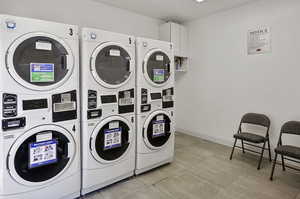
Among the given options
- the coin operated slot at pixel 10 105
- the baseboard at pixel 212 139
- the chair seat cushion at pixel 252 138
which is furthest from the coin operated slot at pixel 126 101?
the baseboard at pixel 212 139

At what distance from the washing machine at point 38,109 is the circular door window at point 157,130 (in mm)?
929

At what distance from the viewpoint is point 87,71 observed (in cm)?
196

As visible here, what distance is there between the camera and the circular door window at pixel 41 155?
5.32 feet

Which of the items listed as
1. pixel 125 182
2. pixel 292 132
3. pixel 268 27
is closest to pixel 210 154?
pixel 292 132

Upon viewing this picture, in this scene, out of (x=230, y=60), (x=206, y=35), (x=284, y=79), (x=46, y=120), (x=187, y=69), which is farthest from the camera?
(x=187, y=69)

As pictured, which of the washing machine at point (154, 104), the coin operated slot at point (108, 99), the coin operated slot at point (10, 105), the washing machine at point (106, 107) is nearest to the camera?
the coin operated slot at point (10, 105)

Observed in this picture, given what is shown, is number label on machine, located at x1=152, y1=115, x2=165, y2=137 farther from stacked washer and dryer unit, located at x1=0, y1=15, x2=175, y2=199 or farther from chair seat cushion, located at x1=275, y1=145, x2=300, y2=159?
chair seat cushion, located at x1=275, y1=145, x2=300, y2=159

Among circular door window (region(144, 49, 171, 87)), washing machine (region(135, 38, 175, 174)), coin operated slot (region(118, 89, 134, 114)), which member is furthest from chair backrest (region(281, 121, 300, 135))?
coin operated slot (region(118, 89, 134, 114))

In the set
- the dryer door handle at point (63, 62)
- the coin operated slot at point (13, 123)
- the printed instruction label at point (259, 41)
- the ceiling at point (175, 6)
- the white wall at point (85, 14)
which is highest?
the ceiling at point (175, 6)

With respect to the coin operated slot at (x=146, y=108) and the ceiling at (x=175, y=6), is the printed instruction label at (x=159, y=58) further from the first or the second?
the ceiling at (x=175, y=6)

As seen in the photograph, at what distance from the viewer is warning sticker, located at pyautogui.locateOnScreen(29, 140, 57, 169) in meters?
1.67

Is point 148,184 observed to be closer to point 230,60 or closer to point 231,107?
point 231,107

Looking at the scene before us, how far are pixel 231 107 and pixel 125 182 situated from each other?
2.46m

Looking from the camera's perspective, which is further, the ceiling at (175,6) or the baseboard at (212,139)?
the baseboard at (212,139)
